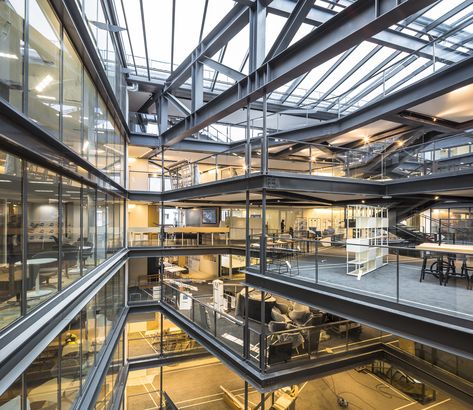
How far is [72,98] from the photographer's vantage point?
5.64 meters

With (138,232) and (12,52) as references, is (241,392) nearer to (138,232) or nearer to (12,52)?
(138,232)

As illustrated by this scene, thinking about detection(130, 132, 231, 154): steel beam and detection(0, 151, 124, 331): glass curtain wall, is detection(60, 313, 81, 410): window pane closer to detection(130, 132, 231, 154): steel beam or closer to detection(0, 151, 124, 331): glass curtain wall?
detection(0, 151, 124, 331): glass curtain wall

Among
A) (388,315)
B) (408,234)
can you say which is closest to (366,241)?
(388,315)

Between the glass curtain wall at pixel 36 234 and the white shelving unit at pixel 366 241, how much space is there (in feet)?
18.3

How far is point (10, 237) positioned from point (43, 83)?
2188 mm

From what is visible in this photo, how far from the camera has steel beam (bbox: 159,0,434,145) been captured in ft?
17.0

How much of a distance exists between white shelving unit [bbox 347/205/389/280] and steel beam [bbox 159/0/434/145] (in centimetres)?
407

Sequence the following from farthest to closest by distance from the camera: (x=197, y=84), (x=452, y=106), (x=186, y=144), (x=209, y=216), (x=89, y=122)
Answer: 1. (x=209, y=216)
2. (x=186, y=144)
3. (x=197, y=84)
4. (x=452, y=106)
5. (x=89, y=122)

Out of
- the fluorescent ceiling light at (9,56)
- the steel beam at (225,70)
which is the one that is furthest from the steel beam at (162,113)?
the fluorescent ceiling light at (9,56)

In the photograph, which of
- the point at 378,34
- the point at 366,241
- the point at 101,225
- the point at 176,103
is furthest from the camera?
the point at 176,103

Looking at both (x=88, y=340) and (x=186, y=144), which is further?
(x=186, y=144)

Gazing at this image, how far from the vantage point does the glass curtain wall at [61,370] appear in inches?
151

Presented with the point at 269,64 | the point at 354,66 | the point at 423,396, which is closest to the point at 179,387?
the point at 423,396

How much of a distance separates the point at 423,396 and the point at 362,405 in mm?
2531
